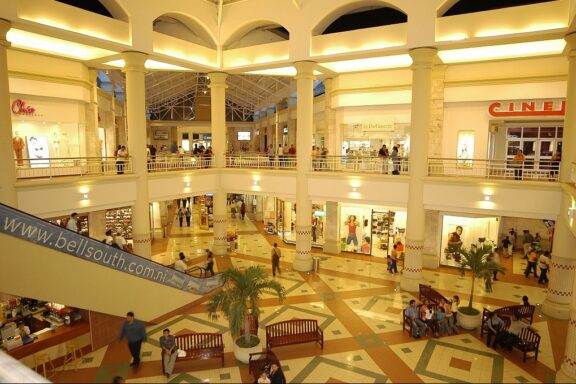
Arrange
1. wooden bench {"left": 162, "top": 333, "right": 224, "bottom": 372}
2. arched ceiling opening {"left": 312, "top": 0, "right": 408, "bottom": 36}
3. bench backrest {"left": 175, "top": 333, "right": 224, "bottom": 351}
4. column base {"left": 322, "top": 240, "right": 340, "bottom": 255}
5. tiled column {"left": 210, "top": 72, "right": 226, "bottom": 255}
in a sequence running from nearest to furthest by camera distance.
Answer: wooden bench {"left": 162, "top": 333, "right": 224, "bottom": 372}, bench backrest {"left": 175, "top": 333, "right": 224, "bottom": 351}, arched ceiling opening {"left": 312, "top": 0, "right": 408, "bottom": 36}, tiled column {"left": 210, "top": 72, "right": 226, "bottom": 255}, column base {"left": 322, "top": 240, "right": 340, "bottom": 255}

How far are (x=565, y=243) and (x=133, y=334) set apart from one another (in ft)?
38.8

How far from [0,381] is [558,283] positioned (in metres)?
13.6

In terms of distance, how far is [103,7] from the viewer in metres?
13.5

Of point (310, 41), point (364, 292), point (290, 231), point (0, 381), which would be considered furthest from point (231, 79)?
point (0, 381)

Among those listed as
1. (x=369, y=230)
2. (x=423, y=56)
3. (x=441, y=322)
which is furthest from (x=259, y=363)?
(x=369, y=230)

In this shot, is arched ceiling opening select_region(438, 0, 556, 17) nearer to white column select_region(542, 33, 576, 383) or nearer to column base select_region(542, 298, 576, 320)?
white column select_region(542, 33, 576, 383)

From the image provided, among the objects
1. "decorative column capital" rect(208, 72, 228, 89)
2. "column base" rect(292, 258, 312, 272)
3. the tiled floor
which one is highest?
"decorative column capital" rect(208, 72, 228, 89)

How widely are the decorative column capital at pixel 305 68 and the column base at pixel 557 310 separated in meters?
10.9

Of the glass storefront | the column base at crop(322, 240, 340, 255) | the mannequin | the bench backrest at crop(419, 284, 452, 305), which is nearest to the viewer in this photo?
the bench backrest at crop(419, 284, 452, 305)

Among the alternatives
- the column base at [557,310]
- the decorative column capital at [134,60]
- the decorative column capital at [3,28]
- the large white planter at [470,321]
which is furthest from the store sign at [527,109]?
the decorative column capital at [3,28]

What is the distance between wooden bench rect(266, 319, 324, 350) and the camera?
9430mm

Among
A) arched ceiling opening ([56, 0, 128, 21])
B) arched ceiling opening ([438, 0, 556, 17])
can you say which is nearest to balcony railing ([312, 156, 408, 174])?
arched ceiling opening ([438, 0, 556, 17])

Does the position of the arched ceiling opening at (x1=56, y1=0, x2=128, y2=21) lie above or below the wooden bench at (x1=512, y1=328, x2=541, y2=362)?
above

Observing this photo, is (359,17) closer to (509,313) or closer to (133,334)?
(509,313)
